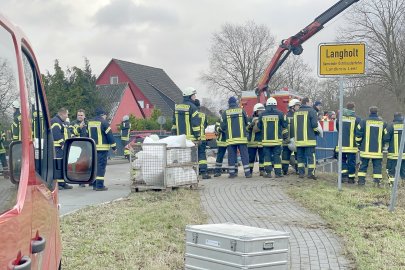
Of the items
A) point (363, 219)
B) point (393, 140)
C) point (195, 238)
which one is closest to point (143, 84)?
point (393, 140)

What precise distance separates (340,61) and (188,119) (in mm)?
3893

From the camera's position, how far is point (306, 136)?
48.2 ft

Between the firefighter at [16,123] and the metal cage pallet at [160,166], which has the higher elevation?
the firefighter at [16,123]

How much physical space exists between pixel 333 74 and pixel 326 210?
3.95 meters

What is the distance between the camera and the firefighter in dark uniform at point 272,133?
49.3ft

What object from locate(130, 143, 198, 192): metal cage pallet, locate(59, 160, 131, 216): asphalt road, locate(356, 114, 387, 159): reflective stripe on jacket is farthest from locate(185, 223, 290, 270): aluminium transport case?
locate(356, 114, 387, 159): reflective stripe on jacket

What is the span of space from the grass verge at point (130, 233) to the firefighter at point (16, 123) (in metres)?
3.99

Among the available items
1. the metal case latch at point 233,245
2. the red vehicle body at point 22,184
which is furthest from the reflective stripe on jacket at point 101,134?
the red vehicle body at point 22,184

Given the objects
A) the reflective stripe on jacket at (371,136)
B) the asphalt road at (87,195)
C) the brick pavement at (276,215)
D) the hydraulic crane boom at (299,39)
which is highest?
the hydraulic crane boom at (299,39)

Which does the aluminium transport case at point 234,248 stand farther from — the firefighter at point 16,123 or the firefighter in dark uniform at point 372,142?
the firefighter in dark uniform at point 372,142

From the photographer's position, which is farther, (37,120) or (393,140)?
(393,140)

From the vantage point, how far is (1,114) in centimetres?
260

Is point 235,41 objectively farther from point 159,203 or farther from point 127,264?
point 127,264

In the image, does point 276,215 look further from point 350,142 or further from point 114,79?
point 114,79
